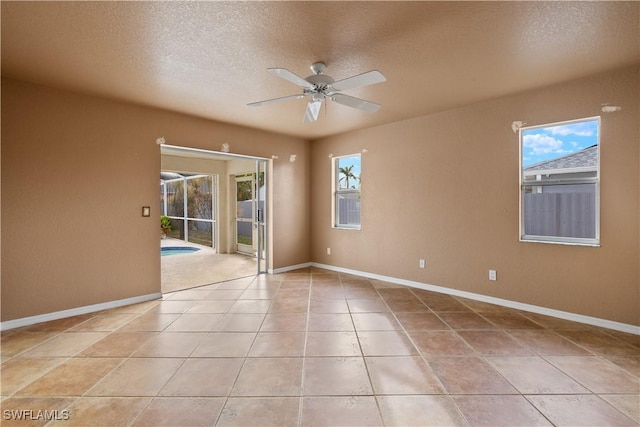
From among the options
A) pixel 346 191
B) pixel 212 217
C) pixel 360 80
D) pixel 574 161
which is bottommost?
pixel 212 217

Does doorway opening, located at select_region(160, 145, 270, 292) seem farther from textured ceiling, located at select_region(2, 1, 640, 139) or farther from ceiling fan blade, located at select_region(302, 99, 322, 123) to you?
ceiling fan blade, located at select_region(302, 99, 322, 123)

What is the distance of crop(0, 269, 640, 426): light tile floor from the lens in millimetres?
1756

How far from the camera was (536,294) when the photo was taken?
3357 mm

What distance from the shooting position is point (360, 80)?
231cm

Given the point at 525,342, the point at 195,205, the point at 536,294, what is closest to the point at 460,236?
the point at 536,294

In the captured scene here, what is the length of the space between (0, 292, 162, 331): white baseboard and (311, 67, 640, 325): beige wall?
10.4 ft

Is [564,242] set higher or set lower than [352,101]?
lower

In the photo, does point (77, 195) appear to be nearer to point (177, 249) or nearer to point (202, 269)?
point (202, 269)

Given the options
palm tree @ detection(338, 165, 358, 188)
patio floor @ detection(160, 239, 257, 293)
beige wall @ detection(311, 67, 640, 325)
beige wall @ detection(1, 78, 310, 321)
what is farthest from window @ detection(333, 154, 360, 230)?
beige wall @ detection(1, 78, 310, 321)

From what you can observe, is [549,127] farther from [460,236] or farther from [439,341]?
[439,341]

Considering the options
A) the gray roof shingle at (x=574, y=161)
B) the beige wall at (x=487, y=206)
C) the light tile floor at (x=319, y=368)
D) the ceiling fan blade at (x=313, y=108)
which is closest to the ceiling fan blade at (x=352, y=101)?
the ceiling fan blade at (x=313, y=108)

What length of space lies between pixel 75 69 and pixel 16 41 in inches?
18.8

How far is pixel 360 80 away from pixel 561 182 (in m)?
2.64

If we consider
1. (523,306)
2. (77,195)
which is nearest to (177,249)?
(77,195)
